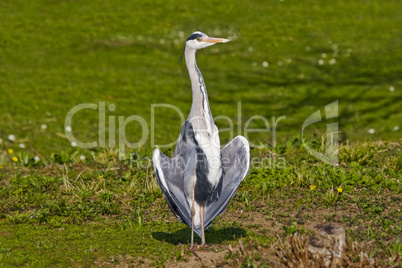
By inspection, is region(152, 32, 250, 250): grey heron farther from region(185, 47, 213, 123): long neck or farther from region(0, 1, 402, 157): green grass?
region(0, 1, 402, 157): green grass

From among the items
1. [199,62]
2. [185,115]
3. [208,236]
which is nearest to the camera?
[208,236]

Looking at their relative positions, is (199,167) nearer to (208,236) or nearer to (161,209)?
(208,236)

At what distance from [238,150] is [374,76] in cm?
923

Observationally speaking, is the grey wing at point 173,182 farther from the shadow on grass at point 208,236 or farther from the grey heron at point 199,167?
the shadow on grass at point 208,236

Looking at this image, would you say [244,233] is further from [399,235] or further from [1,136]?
[1,136]

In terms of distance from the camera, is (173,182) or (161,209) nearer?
(173,182)

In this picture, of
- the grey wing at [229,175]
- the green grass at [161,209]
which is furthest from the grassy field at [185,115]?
the grey wing at [229,175]

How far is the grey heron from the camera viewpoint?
653 cm

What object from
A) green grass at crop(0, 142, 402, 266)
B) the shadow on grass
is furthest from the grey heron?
green grass at crop(0, 142, 402, 266)

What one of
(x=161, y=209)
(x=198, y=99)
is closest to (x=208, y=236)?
(x=161, y=209)

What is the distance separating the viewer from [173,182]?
267 inches

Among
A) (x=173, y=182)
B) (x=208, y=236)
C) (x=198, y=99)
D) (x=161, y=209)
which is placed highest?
(x=198, y=99)

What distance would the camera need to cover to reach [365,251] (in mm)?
5789

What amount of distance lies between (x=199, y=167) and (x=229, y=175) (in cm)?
55
